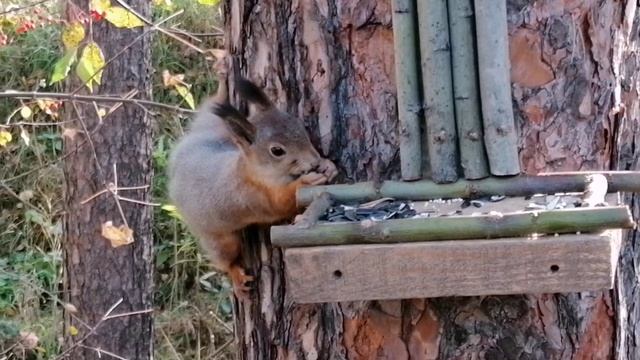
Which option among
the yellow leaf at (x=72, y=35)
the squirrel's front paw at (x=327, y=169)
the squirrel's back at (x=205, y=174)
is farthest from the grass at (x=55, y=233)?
the squirrel's front paw at (x=327, y=169)

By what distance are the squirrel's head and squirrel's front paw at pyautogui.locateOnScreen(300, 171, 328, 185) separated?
1cm

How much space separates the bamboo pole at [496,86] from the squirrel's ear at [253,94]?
403mm

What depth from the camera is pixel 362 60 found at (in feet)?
6.59

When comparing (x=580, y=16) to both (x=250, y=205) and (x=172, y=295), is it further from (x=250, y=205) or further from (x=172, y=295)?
(x=172, y=295)

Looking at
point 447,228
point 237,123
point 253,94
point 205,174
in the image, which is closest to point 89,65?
point 205,174

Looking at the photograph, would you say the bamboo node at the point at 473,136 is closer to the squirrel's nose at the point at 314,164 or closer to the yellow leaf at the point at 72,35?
the squirrel's nose at the point at 314,164

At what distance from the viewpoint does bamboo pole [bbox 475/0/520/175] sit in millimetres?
1903

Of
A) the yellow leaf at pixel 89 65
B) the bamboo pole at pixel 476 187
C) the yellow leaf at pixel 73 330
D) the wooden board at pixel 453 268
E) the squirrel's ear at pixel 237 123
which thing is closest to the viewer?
the wooden board at pixel 453 268

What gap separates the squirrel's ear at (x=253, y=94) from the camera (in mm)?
2061

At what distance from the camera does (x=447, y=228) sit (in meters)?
1.69

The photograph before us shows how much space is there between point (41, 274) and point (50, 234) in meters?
0.28

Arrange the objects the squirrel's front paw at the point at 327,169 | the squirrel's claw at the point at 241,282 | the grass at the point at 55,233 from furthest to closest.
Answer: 1. the grass at the point at 55,233
2. the squirrel's claw at the point at 241,282
3. the squirrel's front paw at the point at 327,169

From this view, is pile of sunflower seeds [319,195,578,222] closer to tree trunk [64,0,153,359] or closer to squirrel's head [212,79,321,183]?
squirrel's head [212,79,321,183]

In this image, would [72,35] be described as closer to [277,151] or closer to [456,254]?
[277,151]
